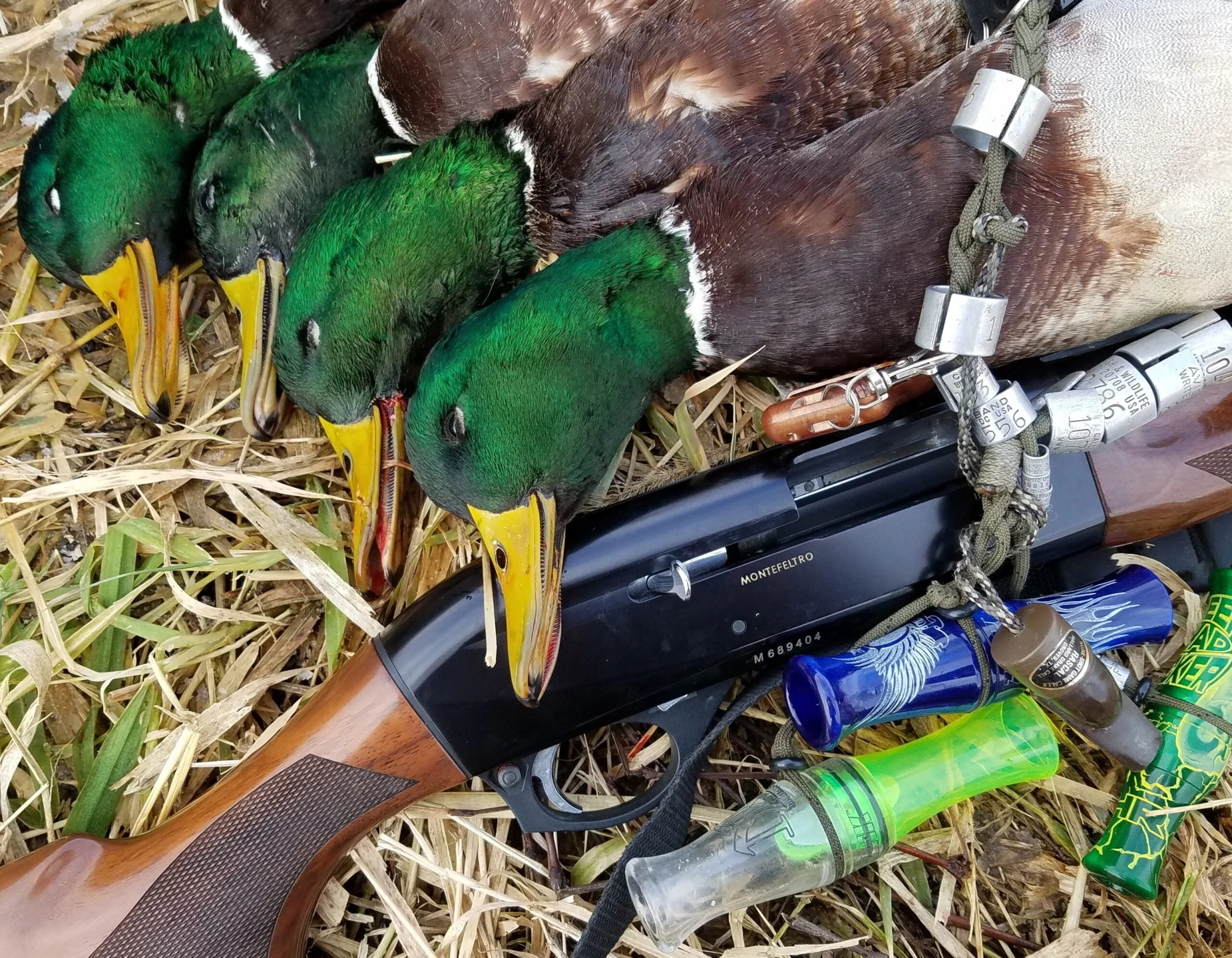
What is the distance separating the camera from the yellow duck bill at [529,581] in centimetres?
146

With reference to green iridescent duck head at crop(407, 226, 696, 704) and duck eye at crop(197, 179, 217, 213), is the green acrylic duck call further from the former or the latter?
duck eye at crop(197, 179, 217, 213)

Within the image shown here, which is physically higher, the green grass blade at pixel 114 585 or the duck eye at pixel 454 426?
the duck eye at pixel 454 426

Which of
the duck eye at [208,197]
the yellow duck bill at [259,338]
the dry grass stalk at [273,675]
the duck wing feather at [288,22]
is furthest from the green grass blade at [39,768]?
the duck wing feather at [288,22]

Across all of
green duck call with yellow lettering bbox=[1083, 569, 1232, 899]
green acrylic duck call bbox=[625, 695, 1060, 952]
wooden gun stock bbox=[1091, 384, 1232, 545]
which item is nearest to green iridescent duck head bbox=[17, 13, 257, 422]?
green acrylic duck call bbox=[625, 695, 1060, 952]

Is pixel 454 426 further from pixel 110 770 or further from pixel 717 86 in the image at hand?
pixel 110 770

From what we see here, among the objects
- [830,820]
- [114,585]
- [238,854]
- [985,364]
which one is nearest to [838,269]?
[985,364]

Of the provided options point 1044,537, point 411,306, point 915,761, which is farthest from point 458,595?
point 1044,537

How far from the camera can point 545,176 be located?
1.68 meters

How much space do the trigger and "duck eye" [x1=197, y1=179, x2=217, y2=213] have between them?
3.77ft

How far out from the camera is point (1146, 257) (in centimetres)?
142

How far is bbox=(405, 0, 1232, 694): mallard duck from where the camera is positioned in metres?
1.40

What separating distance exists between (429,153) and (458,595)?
2.60 feet

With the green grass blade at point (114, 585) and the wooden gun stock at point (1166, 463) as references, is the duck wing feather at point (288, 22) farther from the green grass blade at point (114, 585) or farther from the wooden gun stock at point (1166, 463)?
the wooden gun stock at point (1166, 463)

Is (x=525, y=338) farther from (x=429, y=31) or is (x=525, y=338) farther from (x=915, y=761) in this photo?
(x=915, y=761)
